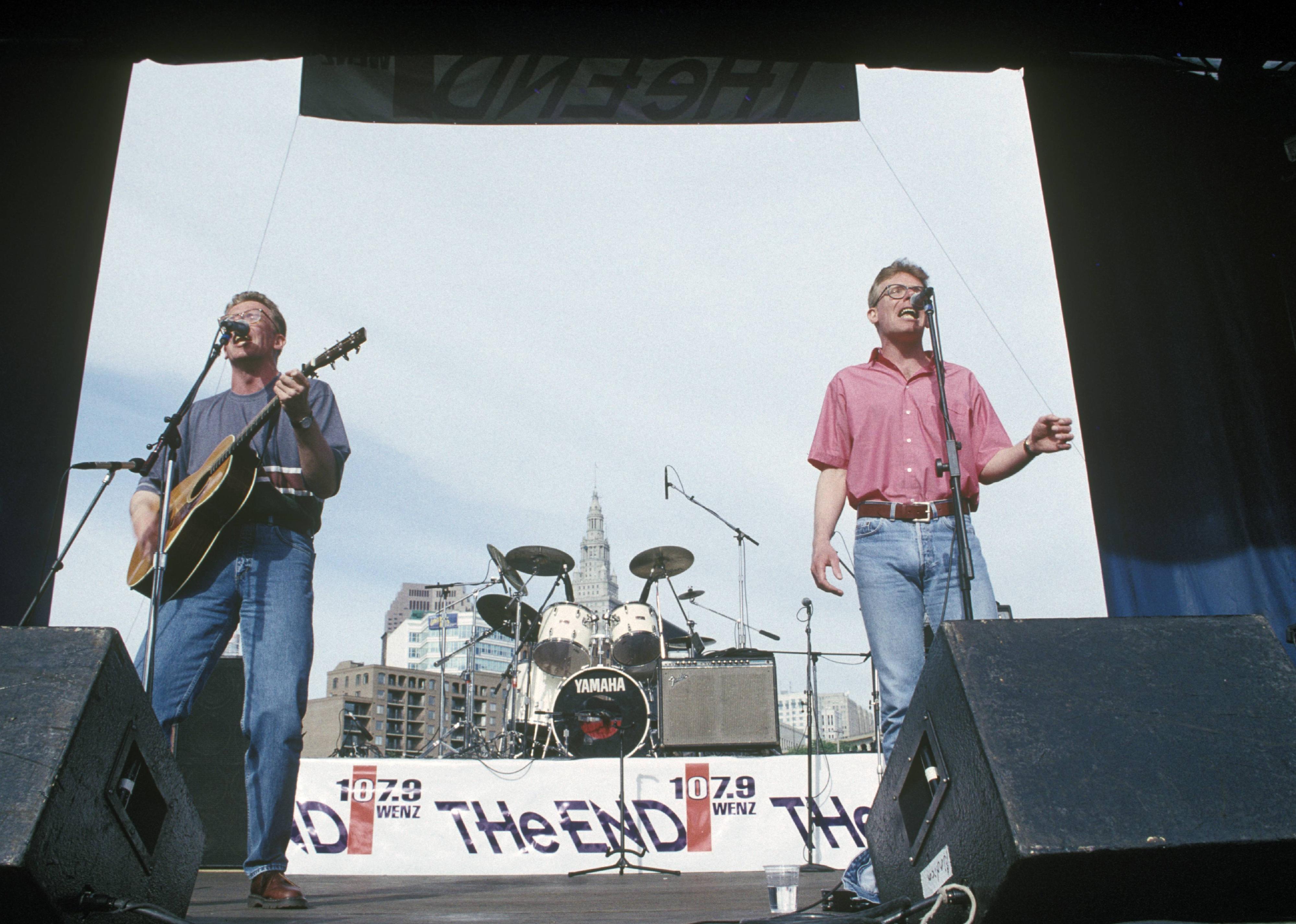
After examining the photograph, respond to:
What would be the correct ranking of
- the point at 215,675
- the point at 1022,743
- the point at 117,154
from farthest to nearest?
the point at 215,675, the point at 117,154, the point at 1022,743

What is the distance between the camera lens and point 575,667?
812 centimetres

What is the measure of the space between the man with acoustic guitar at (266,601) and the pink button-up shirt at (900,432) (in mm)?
1564

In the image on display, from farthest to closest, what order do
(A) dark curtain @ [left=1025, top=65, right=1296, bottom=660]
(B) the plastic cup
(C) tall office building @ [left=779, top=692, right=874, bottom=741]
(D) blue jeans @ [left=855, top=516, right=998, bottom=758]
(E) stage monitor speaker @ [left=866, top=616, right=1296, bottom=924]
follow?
(C) tall office building @ [left=779, top=692, right=874, bottom=741] < (A) dark curtain @ [left=1025, top=65, right=1296, bottom=660] < (D) blue jeans @ [left=855, top=516, right=998, bottom=758] < (B) the plastic cup < (E) stage monitor speaker @ [left=866, top=616, right=1296, bottom=924]

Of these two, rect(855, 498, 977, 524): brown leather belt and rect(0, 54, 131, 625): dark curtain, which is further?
rect(0, 54, 131, 625): dark curtain

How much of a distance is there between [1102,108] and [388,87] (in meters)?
2.89

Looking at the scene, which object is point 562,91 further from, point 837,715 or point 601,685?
point 837,715

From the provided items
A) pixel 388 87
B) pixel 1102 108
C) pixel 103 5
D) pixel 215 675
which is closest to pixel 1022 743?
pixel 1102 108

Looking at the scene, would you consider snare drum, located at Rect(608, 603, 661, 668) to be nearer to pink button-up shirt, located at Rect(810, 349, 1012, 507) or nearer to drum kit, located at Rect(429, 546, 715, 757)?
drum kit, located at Rect(429, 546, 715, 757)

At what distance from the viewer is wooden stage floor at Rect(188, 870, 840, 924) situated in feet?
7.73

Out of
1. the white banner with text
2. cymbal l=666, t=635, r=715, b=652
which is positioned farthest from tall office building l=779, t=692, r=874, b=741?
the white banner with text

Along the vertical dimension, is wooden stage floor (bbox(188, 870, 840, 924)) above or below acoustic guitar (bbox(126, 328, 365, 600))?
below

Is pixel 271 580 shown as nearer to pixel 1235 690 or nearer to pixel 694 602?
pixel 1235 690

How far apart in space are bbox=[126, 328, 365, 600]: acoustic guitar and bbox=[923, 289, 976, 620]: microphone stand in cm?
202

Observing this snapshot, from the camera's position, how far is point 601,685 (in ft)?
23.7
